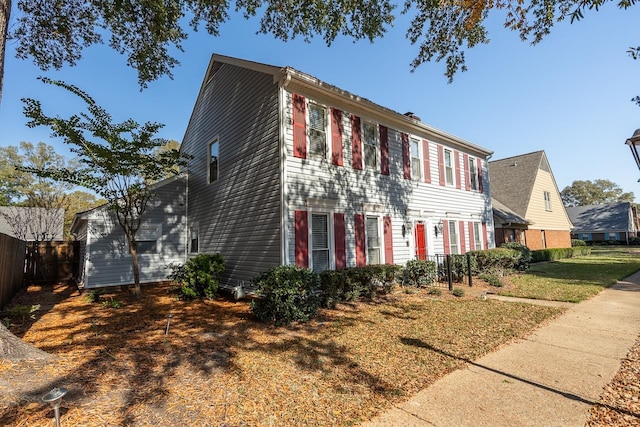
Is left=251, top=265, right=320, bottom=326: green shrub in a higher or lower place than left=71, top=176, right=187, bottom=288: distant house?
lower

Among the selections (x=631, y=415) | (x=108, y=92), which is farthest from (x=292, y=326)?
(x=108, y=92)

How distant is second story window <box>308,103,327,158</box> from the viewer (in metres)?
8.98

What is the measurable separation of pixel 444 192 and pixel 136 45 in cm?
1271

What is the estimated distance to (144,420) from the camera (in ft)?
9.95

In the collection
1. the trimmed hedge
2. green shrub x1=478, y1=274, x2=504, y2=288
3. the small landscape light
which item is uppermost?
the trimmed hedge

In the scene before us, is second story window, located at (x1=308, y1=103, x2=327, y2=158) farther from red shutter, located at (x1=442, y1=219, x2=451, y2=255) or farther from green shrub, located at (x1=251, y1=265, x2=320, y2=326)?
red shutter, located at (x1=442, y1=219, x2=451, y2=255)

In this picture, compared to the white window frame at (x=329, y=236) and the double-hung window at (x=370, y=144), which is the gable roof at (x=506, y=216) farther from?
the white window frame at (x=329, y=236)

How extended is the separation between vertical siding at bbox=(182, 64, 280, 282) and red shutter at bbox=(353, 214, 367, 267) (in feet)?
9.07

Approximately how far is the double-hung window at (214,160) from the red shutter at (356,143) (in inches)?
201

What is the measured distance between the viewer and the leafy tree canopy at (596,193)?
6606 cm

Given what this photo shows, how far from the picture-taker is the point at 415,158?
12.2 meters

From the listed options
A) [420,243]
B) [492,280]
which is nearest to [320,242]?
[420,243]

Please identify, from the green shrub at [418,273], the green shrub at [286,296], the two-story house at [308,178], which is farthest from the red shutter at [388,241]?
the green shrub at [286,296]

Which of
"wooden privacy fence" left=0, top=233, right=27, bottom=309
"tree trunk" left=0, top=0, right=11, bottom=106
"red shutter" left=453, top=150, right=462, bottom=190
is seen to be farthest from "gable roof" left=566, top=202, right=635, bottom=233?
"wooden privacy fence" left=0, top=233, right=27, bottom=309
